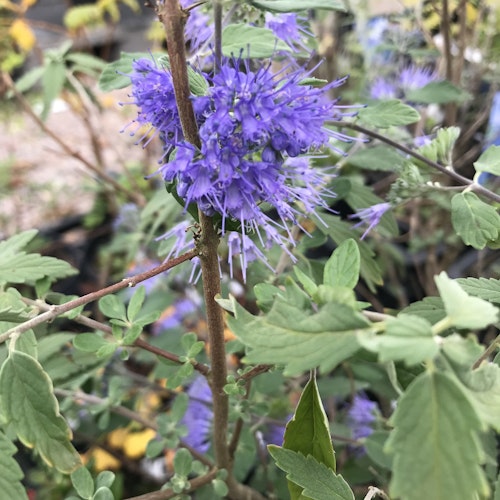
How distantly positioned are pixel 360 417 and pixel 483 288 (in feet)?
1.68

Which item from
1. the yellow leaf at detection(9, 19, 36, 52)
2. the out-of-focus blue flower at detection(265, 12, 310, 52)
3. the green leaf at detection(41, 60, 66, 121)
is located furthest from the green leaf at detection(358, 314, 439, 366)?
the yellow leaf at detection(9, 19, 36, 52)

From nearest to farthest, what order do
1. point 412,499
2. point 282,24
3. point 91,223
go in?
point 412,499, point 282,24, point 91,223

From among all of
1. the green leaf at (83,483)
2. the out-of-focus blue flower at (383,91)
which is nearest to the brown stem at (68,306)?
the green leaf at (83,483)

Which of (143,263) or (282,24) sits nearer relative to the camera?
(282,24)

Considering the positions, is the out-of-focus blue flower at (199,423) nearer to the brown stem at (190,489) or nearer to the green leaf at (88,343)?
the brown stem at (190,489)

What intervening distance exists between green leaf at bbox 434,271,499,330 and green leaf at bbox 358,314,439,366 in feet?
0.06

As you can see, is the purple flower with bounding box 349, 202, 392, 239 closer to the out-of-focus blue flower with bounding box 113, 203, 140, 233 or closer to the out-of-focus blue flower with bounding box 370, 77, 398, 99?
the out-of-focus blue flower with bounding box 370, 77, 398, 99

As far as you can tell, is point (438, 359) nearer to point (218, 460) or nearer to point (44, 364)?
point (218, 460)

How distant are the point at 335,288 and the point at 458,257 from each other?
106 cm

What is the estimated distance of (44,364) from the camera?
63 centimetres

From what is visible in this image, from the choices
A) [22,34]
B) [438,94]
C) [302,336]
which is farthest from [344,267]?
[22,34]

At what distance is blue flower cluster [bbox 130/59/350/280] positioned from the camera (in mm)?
419

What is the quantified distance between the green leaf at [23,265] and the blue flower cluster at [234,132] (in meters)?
0.18

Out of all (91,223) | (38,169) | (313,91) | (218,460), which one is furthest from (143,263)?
(38,169)
